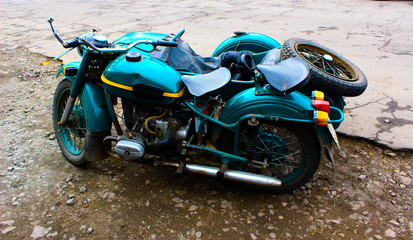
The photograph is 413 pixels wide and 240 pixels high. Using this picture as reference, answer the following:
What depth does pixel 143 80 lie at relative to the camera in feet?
6.93

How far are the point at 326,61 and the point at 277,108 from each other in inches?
44.3

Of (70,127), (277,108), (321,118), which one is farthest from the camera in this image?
(70,127)

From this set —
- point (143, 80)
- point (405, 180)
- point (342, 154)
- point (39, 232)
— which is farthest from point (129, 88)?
point (405, 180)

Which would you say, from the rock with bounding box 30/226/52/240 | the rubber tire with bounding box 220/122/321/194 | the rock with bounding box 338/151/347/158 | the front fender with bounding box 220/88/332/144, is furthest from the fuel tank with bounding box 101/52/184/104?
the rock with bounding box 338/151/347/158

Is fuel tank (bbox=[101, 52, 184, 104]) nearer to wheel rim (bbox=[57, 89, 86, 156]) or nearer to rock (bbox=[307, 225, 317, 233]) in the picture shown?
wheel rim (bbox=[57, 89, 86, 156])

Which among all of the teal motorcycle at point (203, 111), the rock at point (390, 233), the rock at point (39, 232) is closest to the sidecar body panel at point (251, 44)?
the teal motorcycle at point (203, 111)

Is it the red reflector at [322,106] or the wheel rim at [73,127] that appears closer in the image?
the red reflector at [322,106]

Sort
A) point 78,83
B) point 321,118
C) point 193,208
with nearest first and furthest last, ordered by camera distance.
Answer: point 321,118 < point 193,208 < point 78,83

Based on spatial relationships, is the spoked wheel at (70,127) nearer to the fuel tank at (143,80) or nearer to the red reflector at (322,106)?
the fuel tank at (143,80)

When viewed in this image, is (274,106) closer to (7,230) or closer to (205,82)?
(205,82)

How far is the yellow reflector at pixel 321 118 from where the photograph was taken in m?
1.99

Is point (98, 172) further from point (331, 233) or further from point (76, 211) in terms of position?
point (331, 233)

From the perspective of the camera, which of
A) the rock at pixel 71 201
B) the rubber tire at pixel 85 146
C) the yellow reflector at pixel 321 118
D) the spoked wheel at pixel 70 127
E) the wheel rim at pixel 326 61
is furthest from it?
the wheel rim at pixel 326 61

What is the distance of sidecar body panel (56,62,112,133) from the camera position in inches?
96.0
